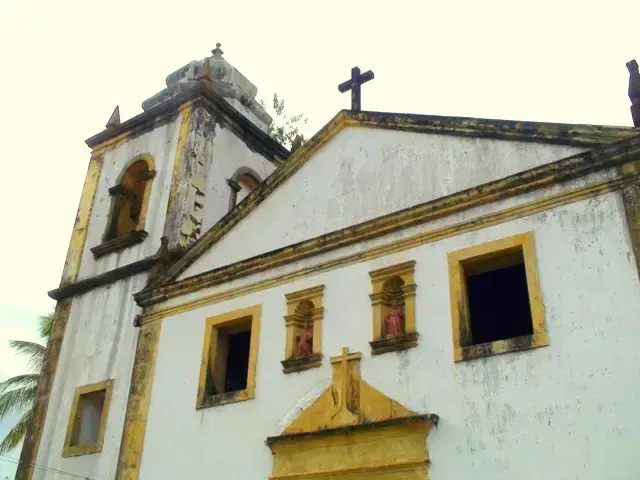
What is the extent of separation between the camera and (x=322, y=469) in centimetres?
778

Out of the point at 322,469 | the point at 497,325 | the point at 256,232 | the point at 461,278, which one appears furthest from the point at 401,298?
the point at 256,232

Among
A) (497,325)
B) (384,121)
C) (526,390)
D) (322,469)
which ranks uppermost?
(384,121)

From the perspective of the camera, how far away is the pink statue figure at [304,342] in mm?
8688

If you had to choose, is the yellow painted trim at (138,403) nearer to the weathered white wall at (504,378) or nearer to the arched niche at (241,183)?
the weathered white wall at (504,378)

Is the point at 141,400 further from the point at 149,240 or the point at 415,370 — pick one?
the point at 415,370

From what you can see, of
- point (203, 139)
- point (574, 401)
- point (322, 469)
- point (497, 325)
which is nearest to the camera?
point (574, 401)

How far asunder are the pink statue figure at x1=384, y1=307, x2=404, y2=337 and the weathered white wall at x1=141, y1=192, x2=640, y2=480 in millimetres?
204

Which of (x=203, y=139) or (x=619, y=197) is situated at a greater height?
(x=203, y=139)

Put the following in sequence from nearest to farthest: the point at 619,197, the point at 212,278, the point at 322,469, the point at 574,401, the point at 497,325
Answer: the point at 574,401 < the point at 619,197 < the point at 322,469 < the point at 497,325 < the point at 212,278

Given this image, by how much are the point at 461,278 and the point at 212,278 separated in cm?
369

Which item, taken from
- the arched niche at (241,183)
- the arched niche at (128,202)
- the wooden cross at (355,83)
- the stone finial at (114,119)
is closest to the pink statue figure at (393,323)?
the wooden cross at (355,83)

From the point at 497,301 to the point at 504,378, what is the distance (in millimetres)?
1910

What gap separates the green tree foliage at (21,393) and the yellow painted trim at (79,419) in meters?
7.99

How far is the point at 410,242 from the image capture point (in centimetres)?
841
